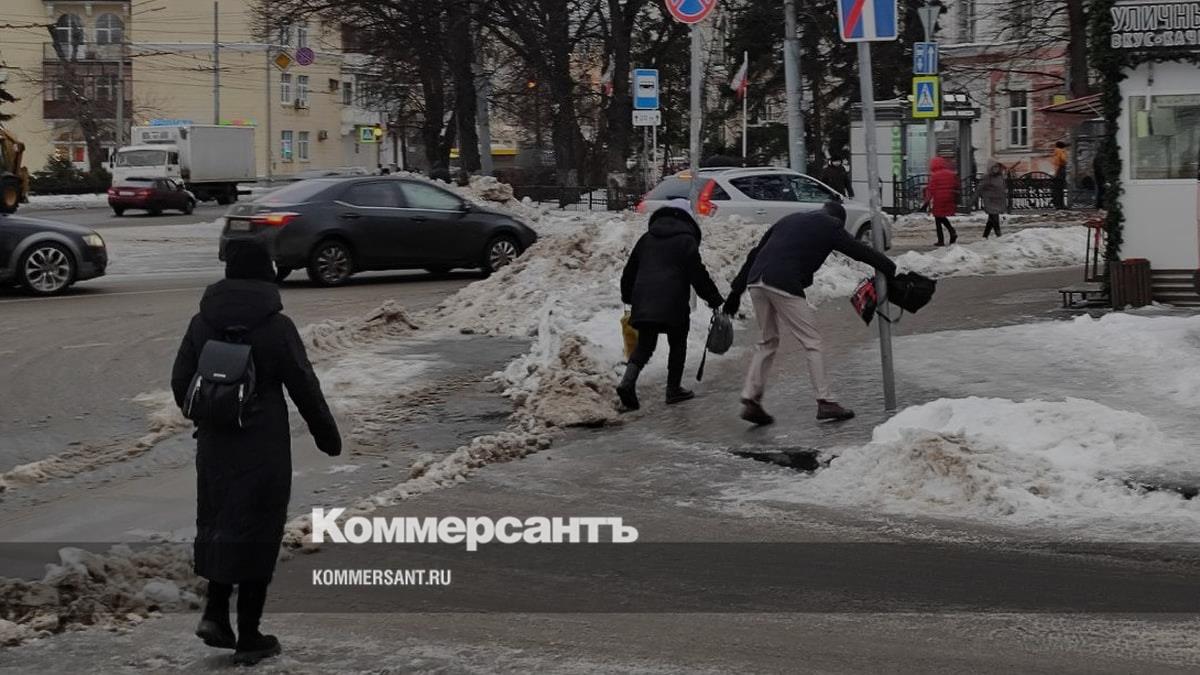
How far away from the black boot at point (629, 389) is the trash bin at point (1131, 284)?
6327 millimetres

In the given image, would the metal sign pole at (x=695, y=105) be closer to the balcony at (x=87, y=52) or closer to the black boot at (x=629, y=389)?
the black boot at (x=629, y=389)

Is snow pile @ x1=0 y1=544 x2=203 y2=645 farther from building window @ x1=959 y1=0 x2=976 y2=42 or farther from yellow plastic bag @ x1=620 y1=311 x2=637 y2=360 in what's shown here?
building window @ x1=959 y1=0 x2=976 y2=42

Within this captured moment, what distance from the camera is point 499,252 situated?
2370cm

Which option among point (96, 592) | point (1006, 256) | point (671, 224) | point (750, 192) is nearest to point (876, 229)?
point (671, 224)

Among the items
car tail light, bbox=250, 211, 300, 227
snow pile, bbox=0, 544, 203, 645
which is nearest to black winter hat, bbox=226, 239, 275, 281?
snow pile, bbox=0, 544, 203, 645

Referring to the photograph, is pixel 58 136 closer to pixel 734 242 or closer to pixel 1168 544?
pixel 734 242

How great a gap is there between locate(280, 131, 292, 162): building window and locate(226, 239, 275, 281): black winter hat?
89.0 m

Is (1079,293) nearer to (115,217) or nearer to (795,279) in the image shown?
(795,279)

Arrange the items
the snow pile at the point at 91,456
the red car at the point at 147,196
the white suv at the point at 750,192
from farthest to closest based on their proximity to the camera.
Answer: the red car at the point at 147,196, the white suv at the point at 750,192, the snow pile at the point at 91,456

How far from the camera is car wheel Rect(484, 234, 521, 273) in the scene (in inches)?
929

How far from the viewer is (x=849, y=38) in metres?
11.9

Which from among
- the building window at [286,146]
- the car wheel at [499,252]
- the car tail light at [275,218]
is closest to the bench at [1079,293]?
the car wheel at [499,252]

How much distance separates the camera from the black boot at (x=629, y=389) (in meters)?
12.5

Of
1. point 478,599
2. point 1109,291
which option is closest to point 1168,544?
point 478,599
